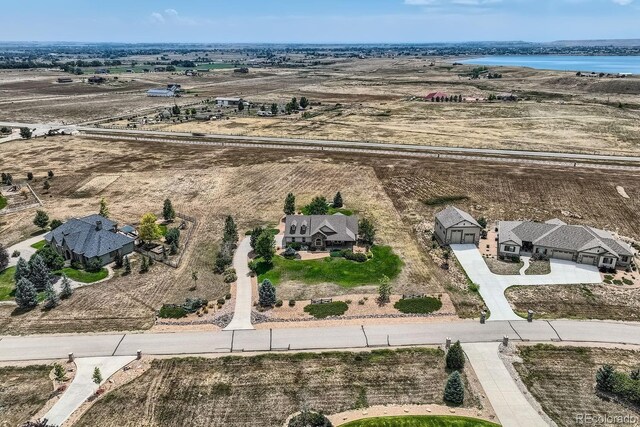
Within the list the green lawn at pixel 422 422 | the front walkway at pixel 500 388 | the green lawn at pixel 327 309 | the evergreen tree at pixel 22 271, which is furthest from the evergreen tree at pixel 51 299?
the front walkway at pixel 500 388

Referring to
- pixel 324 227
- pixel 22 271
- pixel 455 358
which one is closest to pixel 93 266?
pixel 22 271

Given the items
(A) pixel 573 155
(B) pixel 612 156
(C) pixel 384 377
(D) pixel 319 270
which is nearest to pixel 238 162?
(D) pixel 319 270

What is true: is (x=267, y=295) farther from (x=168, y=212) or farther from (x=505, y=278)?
(x=168, y=212)

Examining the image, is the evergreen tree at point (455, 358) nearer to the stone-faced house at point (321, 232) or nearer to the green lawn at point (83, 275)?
the stone-faced house at point (321, 232)

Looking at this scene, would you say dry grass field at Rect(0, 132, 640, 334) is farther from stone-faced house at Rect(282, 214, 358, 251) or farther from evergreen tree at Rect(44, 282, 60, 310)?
stone-faced house at Rect(282, 214, 358, 251)

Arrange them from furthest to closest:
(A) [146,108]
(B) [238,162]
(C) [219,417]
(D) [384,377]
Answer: (A) [146,108], (B) [238,162], (D) [384,377], (C) [219,417]

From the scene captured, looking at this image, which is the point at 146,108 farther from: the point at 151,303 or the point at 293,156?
the point at 151,303
